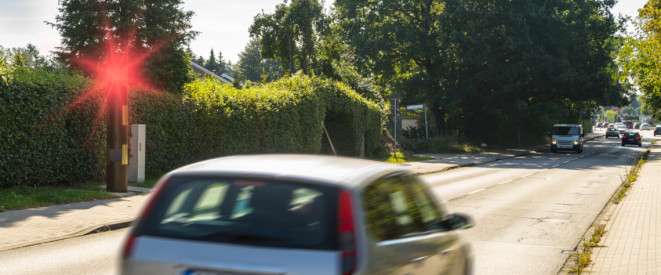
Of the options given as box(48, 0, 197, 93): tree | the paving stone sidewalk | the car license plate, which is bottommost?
the paving stone sidewalk

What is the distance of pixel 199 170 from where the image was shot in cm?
392

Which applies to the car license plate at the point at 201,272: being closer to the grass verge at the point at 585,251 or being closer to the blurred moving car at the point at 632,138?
the grass verge at the point at 585,251

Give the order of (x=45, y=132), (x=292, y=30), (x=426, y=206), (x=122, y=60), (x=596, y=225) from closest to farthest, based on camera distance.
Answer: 1. (x=426, y=206)
2. (x=596, y=225)
3. (x=45, y=132)
4. (x=122, y=60)
5. (x=292, y=30)

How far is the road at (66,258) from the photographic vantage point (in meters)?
7.29

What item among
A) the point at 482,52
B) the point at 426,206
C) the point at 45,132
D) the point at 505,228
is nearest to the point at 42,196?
the point at 45,132

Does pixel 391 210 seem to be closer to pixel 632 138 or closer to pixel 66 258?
pixel 66 258

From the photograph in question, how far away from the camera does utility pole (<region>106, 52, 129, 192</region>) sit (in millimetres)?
14469

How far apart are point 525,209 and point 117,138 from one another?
928 centimetres

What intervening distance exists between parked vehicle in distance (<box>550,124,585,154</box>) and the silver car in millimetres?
45337

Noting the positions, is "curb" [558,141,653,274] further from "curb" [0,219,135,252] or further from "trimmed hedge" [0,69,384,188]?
"trimmed hedge" [0,69,384,188]

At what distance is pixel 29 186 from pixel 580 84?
38769 millimetres

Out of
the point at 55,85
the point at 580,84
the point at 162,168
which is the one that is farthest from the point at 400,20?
the point at 55,85

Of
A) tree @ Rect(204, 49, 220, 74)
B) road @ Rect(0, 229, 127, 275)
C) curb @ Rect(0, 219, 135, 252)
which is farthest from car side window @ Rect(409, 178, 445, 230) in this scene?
tree @ Rect(204, 49, 220, 74)

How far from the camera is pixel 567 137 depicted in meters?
46.6
